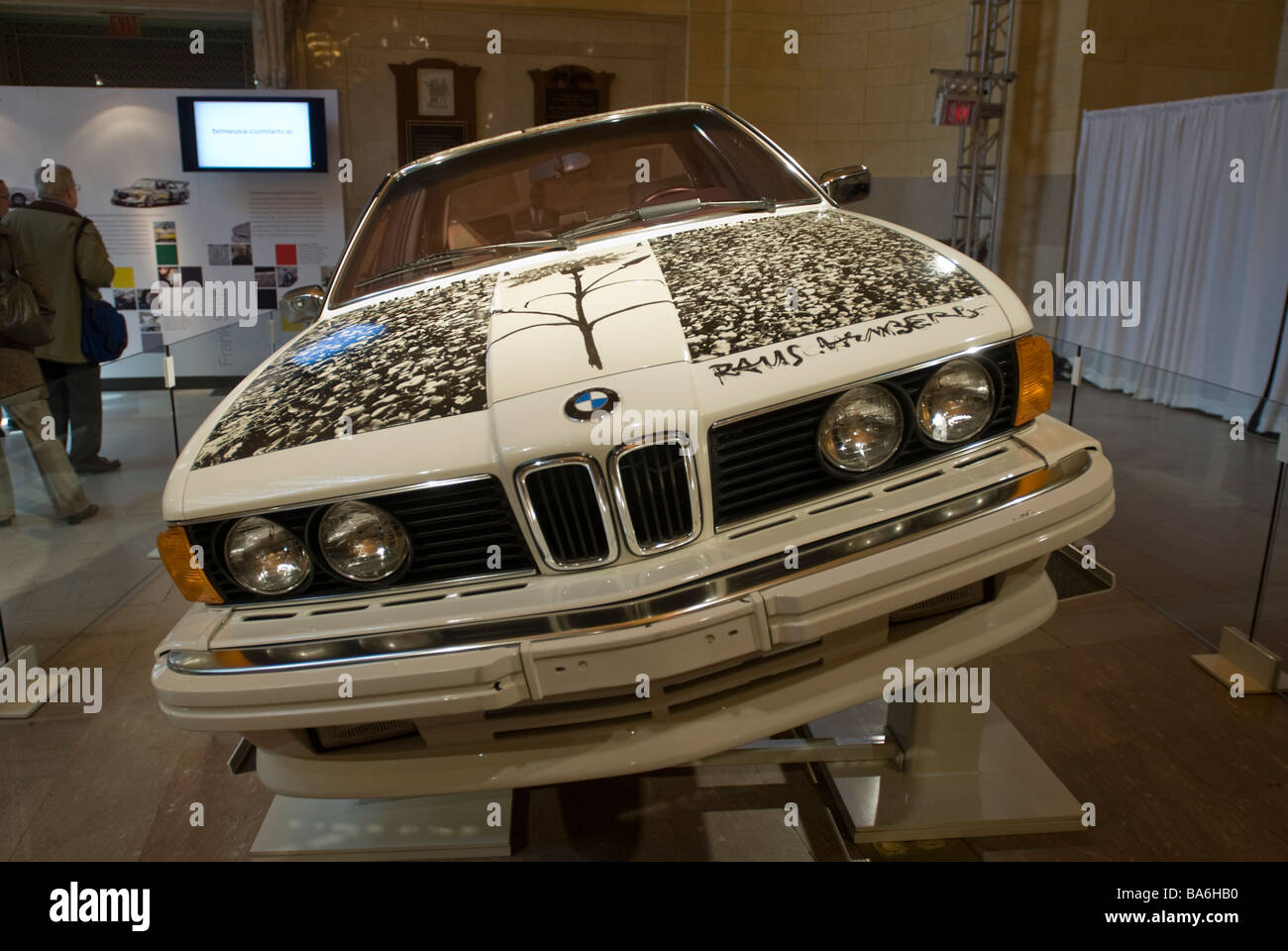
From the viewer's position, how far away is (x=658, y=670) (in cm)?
153

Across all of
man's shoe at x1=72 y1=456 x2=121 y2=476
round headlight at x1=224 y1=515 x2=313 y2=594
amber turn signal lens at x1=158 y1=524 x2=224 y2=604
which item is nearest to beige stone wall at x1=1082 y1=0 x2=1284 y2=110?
man's shoe at x1=72 y1=456 x2=121 y2=476

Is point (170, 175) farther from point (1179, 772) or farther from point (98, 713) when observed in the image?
point (1179, 772)

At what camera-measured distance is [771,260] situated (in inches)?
85.0

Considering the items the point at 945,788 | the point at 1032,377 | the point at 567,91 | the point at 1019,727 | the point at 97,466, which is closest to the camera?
the point at 1032,377

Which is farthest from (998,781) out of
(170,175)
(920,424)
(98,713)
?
(170,175)

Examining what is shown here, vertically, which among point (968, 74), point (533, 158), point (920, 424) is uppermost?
point (968, 74)

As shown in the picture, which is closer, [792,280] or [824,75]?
[792,280]

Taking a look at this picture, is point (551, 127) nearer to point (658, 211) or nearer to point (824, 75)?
point (658, 211)

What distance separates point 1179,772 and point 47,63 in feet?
36.8

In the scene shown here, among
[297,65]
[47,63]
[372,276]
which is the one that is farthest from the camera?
[47,63]

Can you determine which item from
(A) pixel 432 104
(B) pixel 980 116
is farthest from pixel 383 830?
(A) pixel 432 104

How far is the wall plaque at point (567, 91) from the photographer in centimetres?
883

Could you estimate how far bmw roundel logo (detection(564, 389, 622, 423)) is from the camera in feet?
5.26

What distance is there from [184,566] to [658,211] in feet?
5.32
